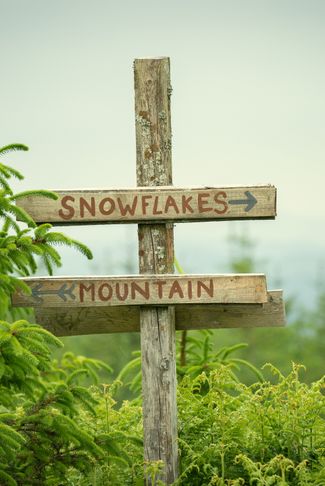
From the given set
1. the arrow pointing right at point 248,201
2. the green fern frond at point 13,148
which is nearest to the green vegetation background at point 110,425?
the green fern frond at point 13,148

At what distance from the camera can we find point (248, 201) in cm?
902

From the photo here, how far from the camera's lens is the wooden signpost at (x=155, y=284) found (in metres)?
9.03

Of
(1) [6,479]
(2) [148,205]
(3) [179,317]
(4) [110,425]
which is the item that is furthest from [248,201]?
(1) [6,479]

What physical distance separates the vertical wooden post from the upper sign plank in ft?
0.78

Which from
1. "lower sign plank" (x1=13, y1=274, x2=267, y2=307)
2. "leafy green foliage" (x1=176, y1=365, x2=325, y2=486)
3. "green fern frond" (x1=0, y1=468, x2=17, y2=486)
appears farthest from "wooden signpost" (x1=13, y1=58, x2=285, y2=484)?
"green fern frond" (x1=0, y1=468, x2=17, y2=486)

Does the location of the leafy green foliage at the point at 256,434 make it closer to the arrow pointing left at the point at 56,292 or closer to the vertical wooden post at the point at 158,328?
the vertical wooden post at the point at 158,328

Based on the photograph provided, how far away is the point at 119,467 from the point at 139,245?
6.69 feet

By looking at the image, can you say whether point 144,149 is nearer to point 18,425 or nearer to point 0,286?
point 0,286

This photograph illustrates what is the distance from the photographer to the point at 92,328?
967 cm

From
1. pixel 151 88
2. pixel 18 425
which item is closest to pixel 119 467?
pixel 18 425

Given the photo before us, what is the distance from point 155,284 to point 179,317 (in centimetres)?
62

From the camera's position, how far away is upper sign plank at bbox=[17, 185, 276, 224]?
9.03 meters

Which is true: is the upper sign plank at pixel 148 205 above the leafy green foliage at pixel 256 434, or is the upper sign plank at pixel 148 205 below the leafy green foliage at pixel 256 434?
above

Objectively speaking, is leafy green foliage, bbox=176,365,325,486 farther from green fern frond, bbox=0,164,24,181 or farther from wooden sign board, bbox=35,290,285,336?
green fern frond, bbox=0,164,24,181
